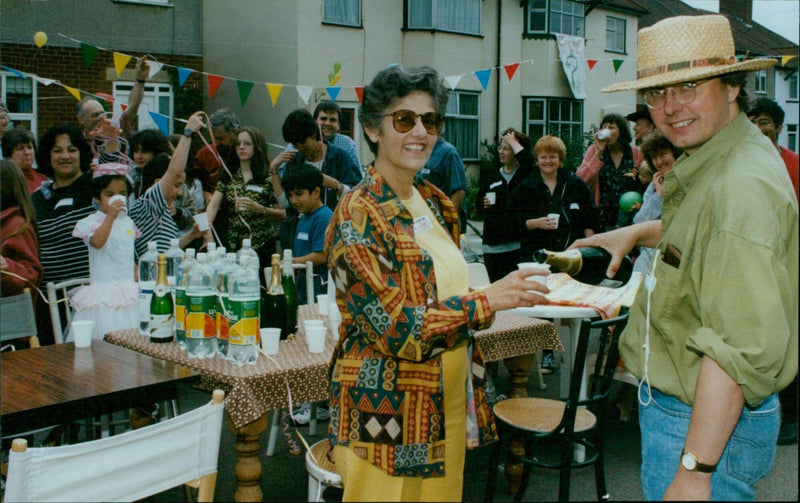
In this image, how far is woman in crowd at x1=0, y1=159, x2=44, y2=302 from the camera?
11.4ft

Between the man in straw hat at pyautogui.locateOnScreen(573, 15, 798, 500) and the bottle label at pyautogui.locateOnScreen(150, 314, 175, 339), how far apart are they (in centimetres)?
193

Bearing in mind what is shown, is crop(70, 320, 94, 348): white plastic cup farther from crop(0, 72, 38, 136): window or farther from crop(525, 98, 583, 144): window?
crop(525, 98, 583, 144): window

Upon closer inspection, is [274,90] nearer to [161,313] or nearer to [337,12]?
[337,12]

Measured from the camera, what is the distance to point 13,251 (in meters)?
3.54

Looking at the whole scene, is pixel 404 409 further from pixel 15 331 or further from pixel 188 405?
pixel 188 405

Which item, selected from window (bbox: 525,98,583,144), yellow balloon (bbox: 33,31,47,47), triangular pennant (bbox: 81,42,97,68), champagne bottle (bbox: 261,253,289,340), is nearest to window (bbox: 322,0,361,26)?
triangular pennant (bbox: 81,42,97,68)

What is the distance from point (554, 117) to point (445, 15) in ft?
12.0

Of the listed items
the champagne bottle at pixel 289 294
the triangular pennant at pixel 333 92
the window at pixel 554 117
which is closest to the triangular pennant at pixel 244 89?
the triangular pennant at pixel 333 92

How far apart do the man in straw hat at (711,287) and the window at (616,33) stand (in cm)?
1452

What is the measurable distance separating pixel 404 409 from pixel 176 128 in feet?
29.4

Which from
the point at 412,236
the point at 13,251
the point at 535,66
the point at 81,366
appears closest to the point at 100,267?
the point at 13,251

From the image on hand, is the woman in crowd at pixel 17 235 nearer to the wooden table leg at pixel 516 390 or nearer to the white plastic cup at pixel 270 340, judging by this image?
the white plastic cup at pixel 270 340

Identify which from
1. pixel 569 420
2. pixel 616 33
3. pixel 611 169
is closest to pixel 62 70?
pixel 611 169

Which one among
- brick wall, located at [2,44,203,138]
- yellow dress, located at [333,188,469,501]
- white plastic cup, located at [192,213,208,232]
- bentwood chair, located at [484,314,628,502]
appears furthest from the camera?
brick wall, located at [2,44,203,138]
